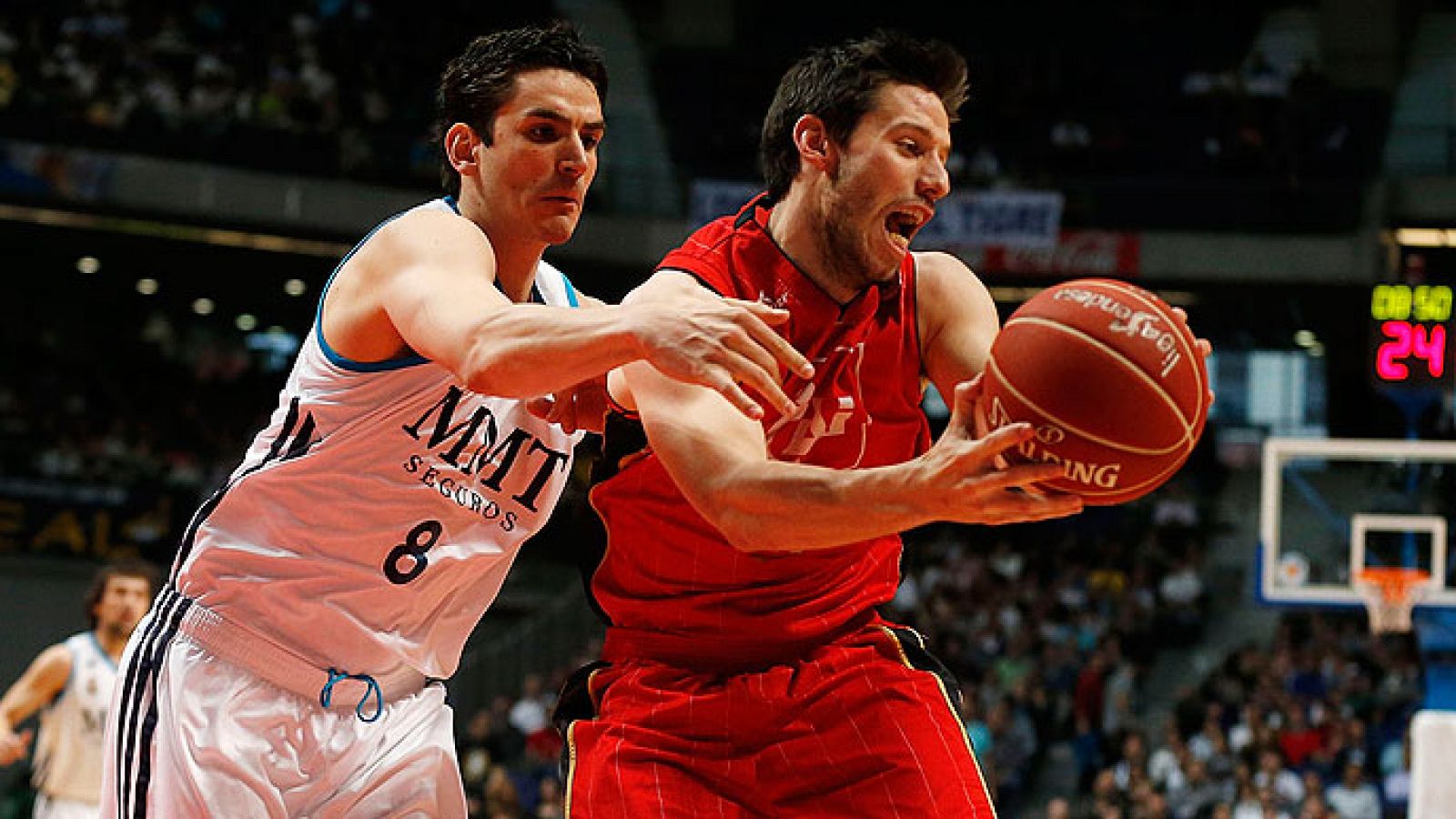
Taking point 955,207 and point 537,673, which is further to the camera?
point 955,207

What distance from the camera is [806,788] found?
129 inches

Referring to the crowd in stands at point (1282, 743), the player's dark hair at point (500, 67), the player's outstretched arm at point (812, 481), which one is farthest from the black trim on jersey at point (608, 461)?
the crowd in stands at point (1282, 743)

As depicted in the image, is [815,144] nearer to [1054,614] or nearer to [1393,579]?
[1393,579]

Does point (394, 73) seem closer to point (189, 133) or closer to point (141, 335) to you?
point (189, 133)

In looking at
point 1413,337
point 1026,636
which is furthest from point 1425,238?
point 1413,337

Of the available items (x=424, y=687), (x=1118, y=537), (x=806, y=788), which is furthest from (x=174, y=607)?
(x=1118, y=537)

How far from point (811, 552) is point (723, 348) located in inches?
36.6

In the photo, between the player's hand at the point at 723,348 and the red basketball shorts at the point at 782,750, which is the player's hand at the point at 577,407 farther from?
the player's hand at the point at 723,348

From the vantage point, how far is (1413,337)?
10.1m

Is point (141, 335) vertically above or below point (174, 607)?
below

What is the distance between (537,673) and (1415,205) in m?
10.5

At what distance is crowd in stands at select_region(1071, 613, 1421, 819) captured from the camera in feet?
40.7

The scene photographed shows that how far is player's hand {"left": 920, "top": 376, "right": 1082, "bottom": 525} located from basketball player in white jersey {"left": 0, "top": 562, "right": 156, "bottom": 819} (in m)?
5.74

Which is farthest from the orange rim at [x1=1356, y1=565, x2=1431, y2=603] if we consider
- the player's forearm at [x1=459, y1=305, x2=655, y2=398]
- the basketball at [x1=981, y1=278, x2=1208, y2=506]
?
the player's forearm at [x1=459, y1=305, x2=655, y2=398]
